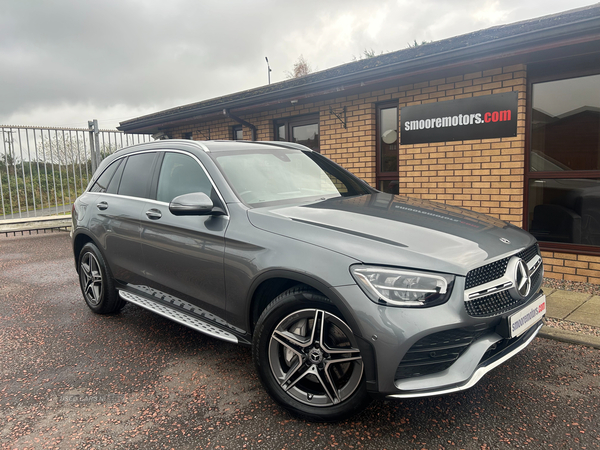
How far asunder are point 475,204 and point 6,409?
5523 millimetres

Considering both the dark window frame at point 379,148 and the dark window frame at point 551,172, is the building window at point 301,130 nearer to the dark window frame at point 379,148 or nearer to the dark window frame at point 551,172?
the dark window frame at point 379,148

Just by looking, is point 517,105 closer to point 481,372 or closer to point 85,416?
point 481,372

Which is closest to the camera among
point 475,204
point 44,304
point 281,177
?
point 281,177

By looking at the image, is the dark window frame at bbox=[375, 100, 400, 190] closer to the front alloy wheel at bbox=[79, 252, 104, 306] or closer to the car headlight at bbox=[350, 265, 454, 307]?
the front alloy wheel at bbox=[79, 252, 104, 306]

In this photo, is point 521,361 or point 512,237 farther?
point 521,361

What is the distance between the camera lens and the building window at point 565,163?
508 cm

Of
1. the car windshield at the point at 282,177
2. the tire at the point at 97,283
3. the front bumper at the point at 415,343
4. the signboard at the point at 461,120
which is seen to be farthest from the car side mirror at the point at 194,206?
the signboard at the point at 461,120

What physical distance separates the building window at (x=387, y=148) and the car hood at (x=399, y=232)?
3705 mm

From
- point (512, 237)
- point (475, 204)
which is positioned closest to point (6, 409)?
point (512, 237)

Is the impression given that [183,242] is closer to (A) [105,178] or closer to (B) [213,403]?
(B) [213,403]

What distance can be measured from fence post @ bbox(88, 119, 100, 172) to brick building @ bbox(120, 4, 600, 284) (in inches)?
297

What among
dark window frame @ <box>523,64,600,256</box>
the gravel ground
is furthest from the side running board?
dark window frame @ <box>523,64,600,256</box>

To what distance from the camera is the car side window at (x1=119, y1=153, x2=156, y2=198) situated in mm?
3971

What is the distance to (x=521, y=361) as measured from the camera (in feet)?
10.7
